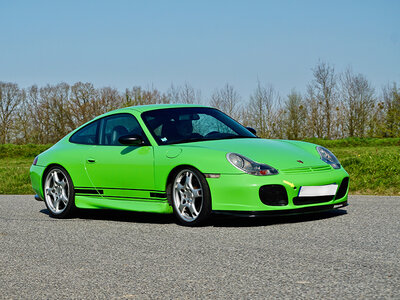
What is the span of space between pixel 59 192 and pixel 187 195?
7.68 ft

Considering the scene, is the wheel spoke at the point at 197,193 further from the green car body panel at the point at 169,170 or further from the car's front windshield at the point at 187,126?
the car's front windshield at the point at 187,126

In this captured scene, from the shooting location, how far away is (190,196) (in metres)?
6.87

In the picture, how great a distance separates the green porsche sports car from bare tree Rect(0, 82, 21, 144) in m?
48.8

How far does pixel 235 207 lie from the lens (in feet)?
21.5

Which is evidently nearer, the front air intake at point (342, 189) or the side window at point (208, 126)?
the front air intake at point (342, 189)

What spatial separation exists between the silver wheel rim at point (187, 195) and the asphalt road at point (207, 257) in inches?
8.1

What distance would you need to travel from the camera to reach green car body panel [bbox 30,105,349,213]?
21.6 ft

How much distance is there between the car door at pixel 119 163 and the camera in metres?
7.39

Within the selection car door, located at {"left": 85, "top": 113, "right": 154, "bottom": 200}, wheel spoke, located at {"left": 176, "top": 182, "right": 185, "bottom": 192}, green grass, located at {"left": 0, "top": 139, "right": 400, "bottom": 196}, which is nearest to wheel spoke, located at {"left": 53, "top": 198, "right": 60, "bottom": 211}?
car door, located at {"left": 85, "top": 113, "right": 154, "bottom": 200}

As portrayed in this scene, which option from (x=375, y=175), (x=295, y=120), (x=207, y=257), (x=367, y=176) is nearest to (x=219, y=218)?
(x=207, y=257)

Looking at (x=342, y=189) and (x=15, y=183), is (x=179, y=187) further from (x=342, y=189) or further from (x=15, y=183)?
(x=15, y=183)

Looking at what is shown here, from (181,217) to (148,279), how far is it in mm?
2619

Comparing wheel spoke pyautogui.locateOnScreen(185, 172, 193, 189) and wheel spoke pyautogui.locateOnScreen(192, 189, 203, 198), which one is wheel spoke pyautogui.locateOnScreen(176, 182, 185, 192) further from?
wheel spoke pyautogui.locateOnScreen(192, 189, 203, 198)

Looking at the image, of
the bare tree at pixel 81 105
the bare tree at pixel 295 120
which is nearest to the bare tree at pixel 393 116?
the bare tree at pixel 295 120
